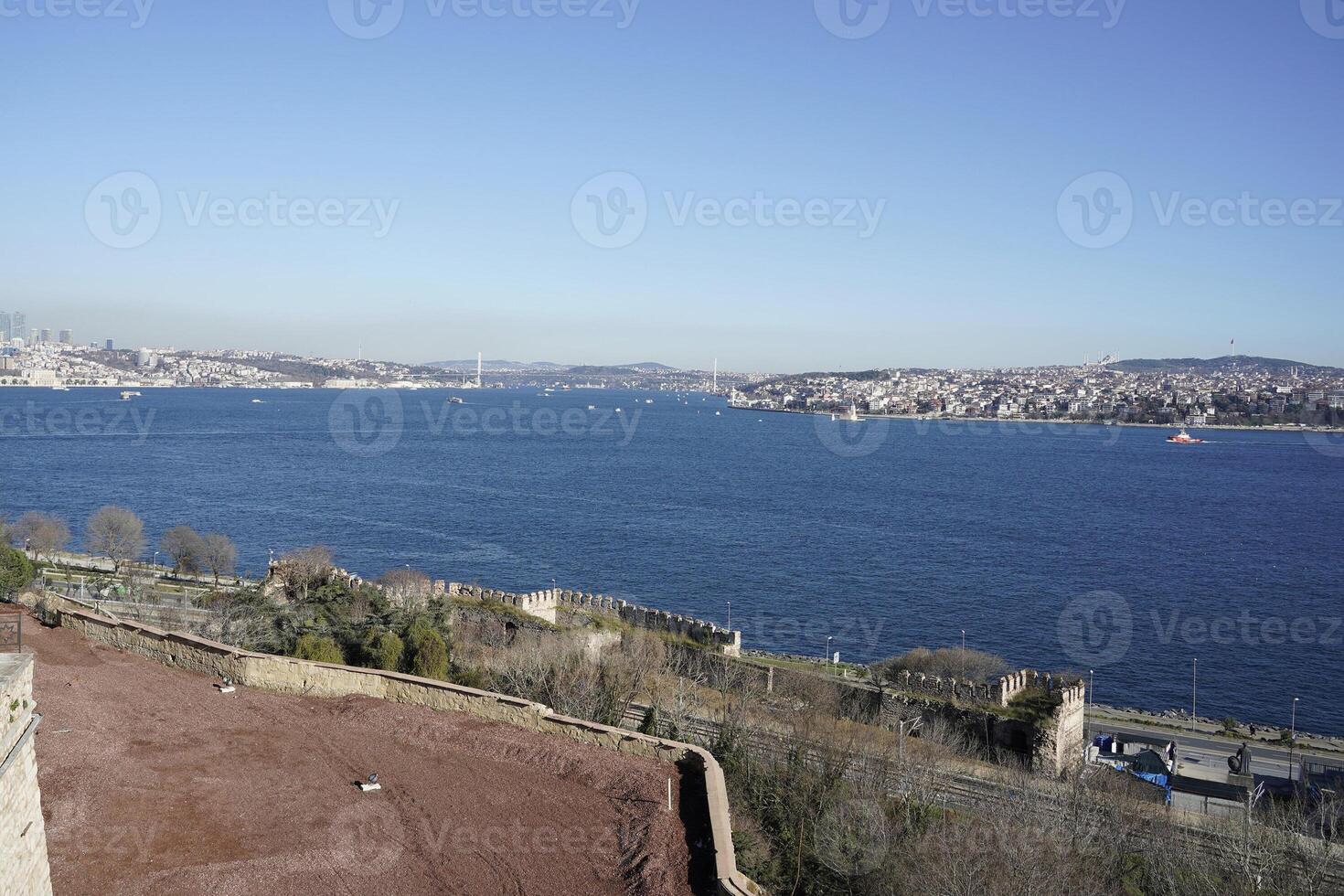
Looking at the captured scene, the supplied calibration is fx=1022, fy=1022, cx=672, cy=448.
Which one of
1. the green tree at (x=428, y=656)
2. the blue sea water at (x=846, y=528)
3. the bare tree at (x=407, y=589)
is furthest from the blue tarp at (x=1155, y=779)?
the bare tree at (x=407, y=589)

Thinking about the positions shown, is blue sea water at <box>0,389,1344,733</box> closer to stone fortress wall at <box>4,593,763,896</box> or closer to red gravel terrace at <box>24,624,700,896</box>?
stone fortress wall at <box>4,593,763,896</box>

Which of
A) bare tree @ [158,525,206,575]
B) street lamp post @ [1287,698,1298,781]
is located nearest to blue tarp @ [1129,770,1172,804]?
street lamp post @ [1287,698,1298,781]

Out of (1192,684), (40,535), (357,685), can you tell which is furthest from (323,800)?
(40,535)

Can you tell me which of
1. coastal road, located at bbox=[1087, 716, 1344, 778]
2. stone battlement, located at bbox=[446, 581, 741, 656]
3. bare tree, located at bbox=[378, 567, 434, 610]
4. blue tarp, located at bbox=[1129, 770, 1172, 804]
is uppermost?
bare tree, located at bbox=[378, 567, 434, 610]

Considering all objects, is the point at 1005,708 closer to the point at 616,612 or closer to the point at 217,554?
the point at 616,612

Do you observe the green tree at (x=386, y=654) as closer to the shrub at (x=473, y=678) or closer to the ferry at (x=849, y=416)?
the shrub at (x=473, y=678)

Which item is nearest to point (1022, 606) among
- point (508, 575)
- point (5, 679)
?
point (508, 575)
